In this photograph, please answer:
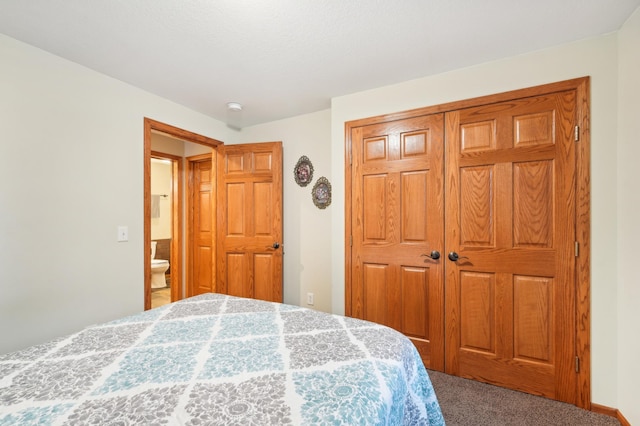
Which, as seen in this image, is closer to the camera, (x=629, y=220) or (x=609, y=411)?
(x=629, y=220)

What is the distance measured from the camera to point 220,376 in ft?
3.09

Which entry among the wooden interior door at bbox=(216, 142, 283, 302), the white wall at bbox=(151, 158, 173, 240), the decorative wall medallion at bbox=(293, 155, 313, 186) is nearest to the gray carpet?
the wooden interior door at bbox=(216, 142, 283, 302)

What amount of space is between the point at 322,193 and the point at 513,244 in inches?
70.3

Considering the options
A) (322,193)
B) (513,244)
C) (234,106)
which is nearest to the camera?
(513,244)

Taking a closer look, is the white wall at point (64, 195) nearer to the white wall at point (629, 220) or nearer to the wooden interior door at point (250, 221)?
the wooden interior door at point (250, 221)

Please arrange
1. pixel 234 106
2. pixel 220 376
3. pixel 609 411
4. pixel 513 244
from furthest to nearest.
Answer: pixel 234 106 → pixel 513 244 → pixel 609 411 → pixel 220 376

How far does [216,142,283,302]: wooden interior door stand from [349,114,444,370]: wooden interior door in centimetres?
97

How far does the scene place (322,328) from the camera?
1.36 m

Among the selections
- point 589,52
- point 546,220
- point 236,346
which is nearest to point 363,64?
point 589,52

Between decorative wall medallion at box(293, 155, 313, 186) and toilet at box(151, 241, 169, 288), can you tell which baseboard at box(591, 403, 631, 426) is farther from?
toilet at box(151, 241, 169, 288)

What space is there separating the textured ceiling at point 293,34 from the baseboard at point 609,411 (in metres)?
2.33

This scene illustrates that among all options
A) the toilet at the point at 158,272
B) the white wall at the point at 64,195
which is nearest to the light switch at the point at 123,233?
the white wall at the point at 64,195

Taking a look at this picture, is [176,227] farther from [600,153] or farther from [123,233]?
[600,153]

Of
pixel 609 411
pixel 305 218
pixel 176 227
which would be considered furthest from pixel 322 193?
pixel 609 411
